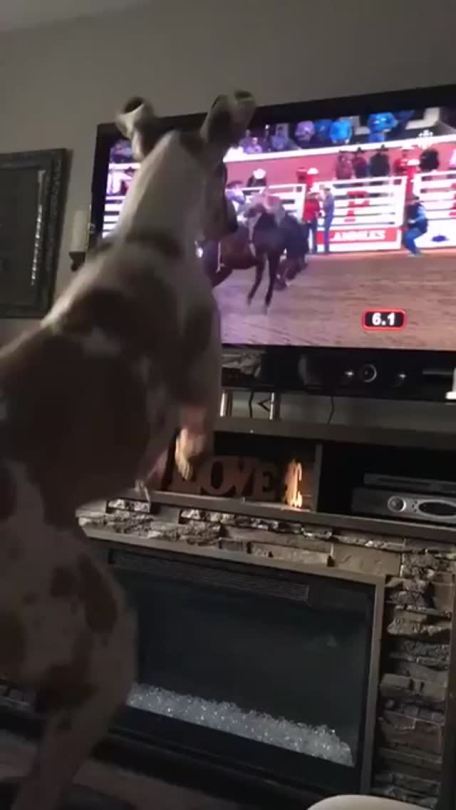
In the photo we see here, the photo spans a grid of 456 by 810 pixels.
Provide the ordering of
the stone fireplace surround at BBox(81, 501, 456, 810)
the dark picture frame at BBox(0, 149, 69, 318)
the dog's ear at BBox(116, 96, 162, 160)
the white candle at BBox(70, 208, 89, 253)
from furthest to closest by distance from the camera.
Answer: the dark picture frame at BBox(0, 149, 69, 318) < the white candle at BBox(70, 208, 89, 253) < the stone fireplace surround at BBox(81, 501, 456, 810) < the dog's ear at BBox(116, 96, 162, 160)

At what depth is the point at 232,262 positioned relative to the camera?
8.41 ft

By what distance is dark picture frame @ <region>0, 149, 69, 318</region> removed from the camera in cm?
332

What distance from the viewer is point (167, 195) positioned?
4.43 feet

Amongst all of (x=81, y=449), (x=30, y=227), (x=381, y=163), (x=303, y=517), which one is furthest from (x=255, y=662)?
(x=30, y=227)

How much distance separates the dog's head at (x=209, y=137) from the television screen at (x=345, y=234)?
0.83m

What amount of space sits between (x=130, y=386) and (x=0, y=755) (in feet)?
5.03

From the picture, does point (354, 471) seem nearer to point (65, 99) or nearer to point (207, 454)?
point (207, 454)

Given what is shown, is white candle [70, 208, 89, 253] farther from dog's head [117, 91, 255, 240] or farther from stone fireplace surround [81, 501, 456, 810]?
dog's head [117, 91, 255, 240]

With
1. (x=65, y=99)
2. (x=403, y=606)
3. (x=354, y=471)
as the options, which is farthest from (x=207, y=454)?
(x=65, y=99)

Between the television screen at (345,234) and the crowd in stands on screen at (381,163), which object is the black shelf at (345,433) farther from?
the crowd in stands on screen at (381,163)

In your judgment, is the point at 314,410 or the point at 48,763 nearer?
the point at 48,763

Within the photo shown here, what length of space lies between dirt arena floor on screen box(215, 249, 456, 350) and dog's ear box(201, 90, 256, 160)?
3.27ft

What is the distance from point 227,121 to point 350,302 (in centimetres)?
108

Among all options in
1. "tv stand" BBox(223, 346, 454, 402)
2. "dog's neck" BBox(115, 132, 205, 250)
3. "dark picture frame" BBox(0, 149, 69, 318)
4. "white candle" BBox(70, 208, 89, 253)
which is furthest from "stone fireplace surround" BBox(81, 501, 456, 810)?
"dark picture frame" BBox(0, 149, 69, 318)
